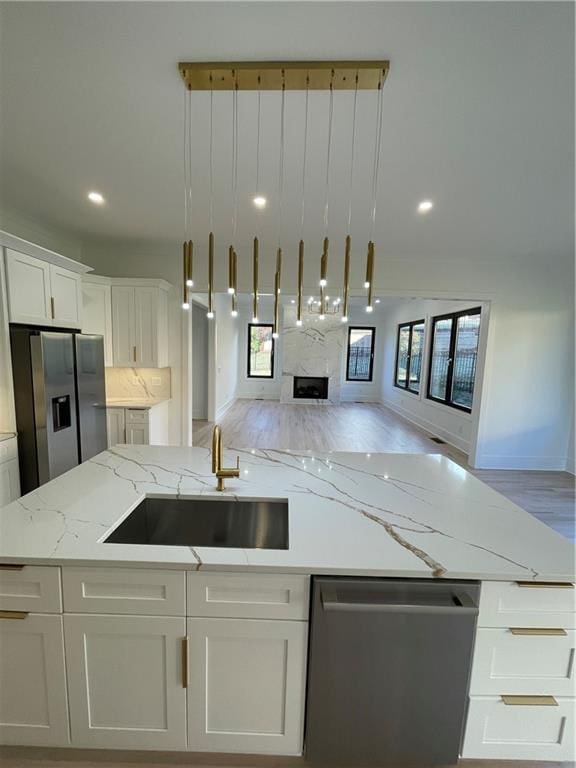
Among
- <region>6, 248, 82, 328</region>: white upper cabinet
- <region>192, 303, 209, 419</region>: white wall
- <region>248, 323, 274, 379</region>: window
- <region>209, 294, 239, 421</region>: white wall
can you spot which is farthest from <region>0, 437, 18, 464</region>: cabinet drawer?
<region>248, 323, 274, 379</region>: window

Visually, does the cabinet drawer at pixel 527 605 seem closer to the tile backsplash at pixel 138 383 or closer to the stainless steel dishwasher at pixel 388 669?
the stainless steel dishwasher at pixel 388 669

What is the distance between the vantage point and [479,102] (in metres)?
1.86

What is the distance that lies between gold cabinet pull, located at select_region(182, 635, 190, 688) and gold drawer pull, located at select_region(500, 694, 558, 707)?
1.10 meters

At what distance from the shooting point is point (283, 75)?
66.6 inches

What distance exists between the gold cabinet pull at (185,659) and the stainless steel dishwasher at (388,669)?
423mm

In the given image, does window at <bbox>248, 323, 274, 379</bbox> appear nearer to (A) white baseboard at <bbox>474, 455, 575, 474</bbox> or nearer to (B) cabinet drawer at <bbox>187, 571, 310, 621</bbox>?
(A) white baseboard at <bbox>474, 455, 575, 474</bbox>

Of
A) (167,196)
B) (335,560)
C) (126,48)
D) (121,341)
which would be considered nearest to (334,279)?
(167,196)

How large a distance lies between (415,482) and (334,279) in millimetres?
3181

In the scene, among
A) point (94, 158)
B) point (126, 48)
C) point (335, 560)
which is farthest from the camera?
point (94, 158)

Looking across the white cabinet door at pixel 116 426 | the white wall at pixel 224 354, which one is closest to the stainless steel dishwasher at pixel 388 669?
the white cabinet door at pixel 116 426

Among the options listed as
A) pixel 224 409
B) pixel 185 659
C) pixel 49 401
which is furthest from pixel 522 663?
pixel 224 409

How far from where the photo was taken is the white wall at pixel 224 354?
6.75 meters

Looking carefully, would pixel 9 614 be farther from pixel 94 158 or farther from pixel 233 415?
pixel 233 415

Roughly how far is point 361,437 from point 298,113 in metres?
5.12
